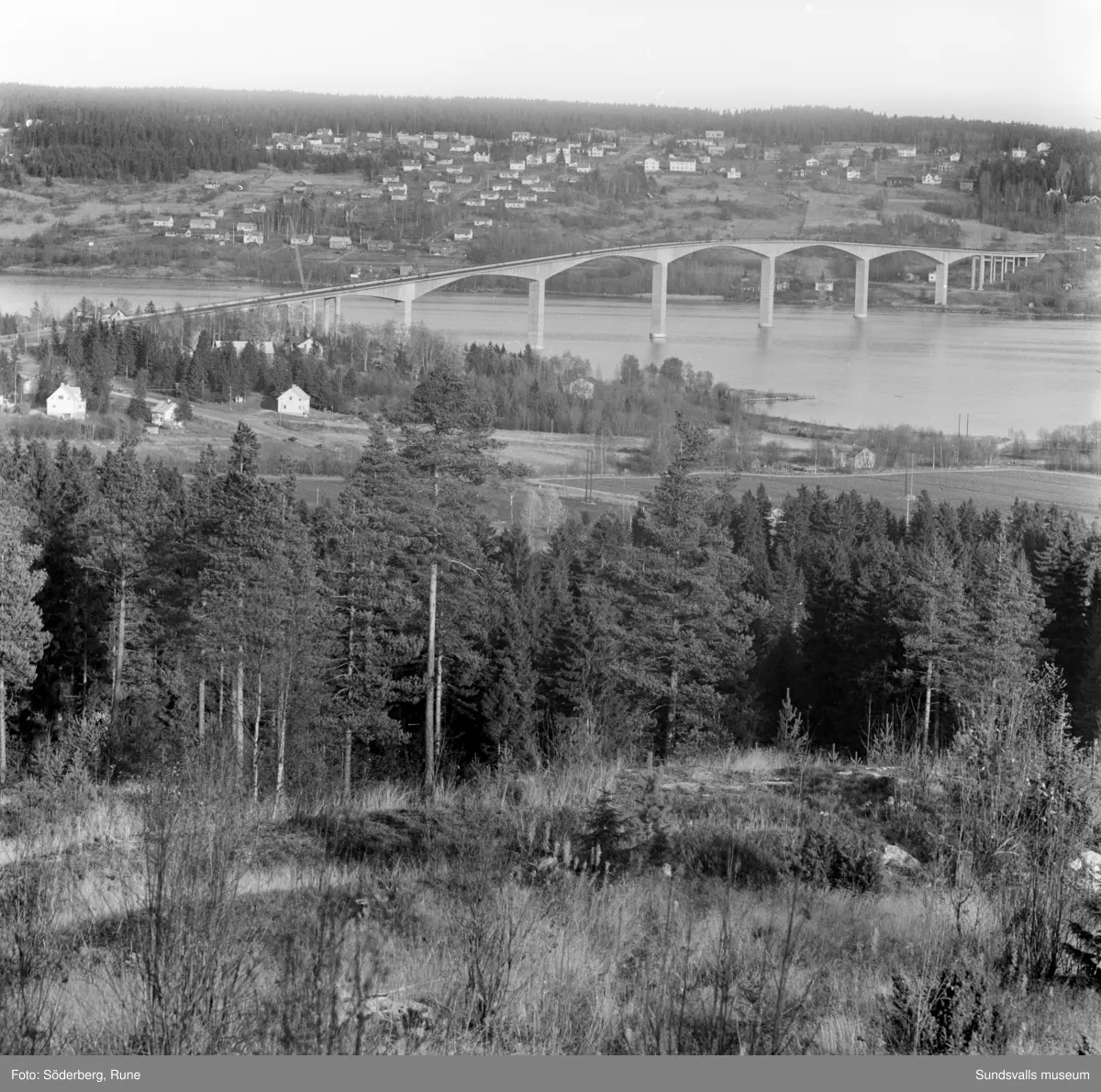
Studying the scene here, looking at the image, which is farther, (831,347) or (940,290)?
(940,290)

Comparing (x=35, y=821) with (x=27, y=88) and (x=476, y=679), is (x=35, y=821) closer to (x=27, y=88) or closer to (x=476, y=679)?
(x=476, y=679)

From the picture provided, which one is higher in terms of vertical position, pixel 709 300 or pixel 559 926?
pixel 709 300

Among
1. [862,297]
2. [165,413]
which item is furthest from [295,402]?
[862,297]

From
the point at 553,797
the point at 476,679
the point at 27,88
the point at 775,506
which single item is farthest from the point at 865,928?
the point at 27,88

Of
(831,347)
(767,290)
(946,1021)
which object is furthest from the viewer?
(767,290)

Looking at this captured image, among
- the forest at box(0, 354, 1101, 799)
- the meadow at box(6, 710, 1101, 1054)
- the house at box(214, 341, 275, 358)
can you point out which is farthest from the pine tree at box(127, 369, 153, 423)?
the meadow at box(6, 710, 1101, 1054)

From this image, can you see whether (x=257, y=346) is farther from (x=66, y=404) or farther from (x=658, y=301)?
(x=658, y=301)

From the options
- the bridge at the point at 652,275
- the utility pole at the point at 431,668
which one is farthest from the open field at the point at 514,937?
the bridge at the point at 652,275
